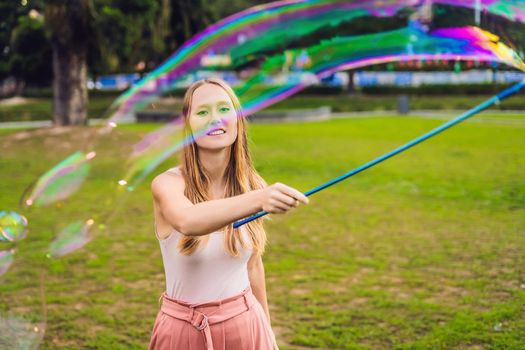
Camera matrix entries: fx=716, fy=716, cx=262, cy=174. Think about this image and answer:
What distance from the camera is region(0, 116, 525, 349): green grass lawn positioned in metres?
4.87

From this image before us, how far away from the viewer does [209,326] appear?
8.03 feet

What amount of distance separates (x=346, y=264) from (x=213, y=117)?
14.6 feet

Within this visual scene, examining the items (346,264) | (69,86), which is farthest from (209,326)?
(69,86)

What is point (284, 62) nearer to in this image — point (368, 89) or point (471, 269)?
point (471, 269)

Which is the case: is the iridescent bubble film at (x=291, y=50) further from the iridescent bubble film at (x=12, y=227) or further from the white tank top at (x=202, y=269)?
the white tank top at (x=202, y=269)

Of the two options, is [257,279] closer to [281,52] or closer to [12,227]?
[12,227]

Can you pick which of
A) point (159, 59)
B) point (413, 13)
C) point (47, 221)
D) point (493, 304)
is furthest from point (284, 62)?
point (159, 59)

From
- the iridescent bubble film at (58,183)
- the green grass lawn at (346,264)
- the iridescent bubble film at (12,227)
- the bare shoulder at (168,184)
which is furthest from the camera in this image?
the green grass lawn at (346,264)

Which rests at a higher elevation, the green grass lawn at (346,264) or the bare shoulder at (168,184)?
the bare shoulder at (168,184)

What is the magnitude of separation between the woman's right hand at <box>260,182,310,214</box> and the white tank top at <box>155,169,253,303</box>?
1.76ft

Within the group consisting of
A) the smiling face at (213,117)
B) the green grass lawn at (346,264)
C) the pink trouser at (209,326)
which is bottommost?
the green grass lawn at (346,264)

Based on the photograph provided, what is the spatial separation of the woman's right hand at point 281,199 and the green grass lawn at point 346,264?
105cm

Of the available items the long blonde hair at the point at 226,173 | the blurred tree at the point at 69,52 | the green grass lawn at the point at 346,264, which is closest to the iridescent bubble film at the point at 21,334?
the green grass lawn at the point at 346,264

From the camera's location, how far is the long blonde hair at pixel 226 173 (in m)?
2.42
